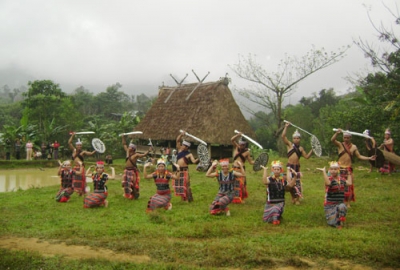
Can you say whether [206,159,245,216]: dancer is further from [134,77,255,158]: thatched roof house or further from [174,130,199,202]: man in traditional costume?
[134,77,255,158]: thatched roof house

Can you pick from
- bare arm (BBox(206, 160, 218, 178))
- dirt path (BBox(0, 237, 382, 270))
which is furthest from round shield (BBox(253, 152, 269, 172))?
dirt path (BBox(0, 237, 382, 270))

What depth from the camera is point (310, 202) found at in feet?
30.1

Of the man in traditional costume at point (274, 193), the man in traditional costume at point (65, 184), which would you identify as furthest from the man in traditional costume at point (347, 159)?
the man in traditional costume at point (65, 184)

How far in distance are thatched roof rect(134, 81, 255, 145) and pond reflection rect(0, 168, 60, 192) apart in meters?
7.13

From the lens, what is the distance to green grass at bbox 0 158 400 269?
509 centimetres

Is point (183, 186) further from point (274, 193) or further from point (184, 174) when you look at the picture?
point (274, 193)

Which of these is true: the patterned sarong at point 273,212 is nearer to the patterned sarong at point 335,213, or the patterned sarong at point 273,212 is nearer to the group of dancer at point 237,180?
the group of dancer at point 237,180

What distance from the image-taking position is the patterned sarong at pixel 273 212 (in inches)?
278

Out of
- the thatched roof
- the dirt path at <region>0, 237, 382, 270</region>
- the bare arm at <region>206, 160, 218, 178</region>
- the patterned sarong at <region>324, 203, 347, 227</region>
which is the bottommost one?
the dirt path at <region>0, 237, 382, 270</region>

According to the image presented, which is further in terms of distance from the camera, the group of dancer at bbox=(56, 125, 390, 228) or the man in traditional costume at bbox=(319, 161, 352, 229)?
the group of dancer at bbox=(56, 125, 390, 228)

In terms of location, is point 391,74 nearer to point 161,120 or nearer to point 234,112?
point 234,112

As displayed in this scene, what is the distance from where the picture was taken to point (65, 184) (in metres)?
9.97

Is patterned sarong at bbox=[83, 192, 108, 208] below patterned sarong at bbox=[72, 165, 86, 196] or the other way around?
below

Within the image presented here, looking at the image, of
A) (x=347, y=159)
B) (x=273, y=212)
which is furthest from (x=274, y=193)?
(x=347, y=159)
